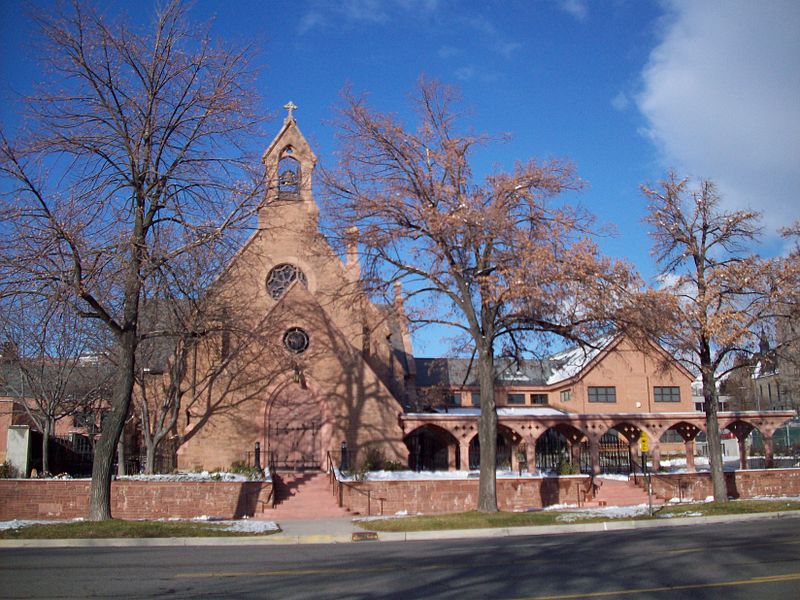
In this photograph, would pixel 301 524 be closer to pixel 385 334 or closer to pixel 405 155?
pixel 405 155

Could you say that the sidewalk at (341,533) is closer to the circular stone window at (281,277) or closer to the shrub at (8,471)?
the shrub at (8,471)

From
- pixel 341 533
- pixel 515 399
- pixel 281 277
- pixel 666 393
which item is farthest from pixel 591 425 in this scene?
pixel 666 393

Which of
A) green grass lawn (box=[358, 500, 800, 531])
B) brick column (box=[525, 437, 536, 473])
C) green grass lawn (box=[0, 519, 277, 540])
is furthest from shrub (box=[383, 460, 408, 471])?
green grass lawn (box=[0, 519, 277, 540])

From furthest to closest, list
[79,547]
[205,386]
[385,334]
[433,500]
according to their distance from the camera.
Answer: [385,334] → [205,386] → [433,500] → [79,547]

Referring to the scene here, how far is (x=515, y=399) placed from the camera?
45875 mm

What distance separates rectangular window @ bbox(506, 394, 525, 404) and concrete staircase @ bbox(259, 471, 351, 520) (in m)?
20.2

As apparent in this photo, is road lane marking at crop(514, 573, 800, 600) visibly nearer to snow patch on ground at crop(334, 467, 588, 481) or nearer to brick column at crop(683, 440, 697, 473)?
snow patch on ground at crop(334, 467, 588, 481)

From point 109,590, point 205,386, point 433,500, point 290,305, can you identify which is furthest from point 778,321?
point 109,590

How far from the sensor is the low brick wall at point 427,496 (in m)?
24.0

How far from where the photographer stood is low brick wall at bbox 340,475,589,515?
24.0m

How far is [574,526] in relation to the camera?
18984 millimetres

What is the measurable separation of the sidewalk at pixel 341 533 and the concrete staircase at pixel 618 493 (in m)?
6.02

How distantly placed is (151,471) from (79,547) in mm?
11892

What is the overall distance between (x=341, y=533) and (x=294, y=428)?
11714mm
